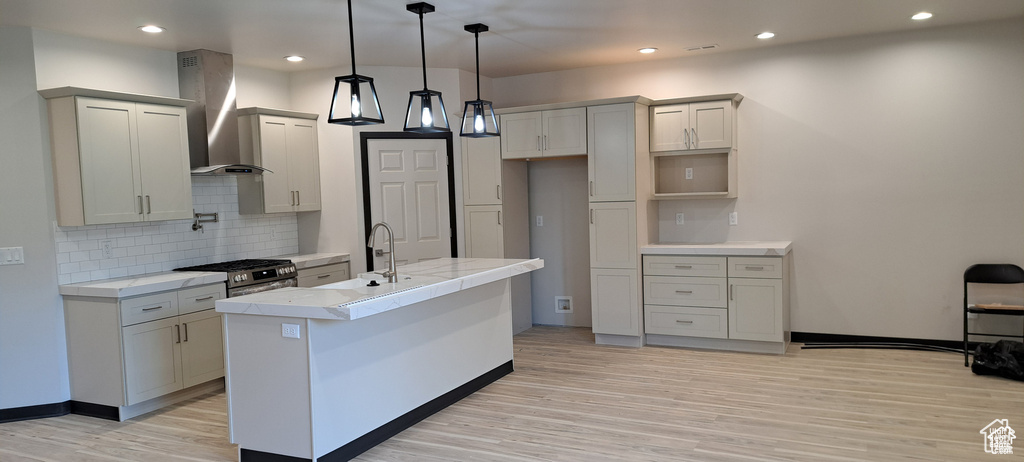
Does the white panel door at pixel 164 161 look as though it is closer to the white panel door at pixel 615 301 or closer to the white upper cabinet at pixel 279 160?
the white upper cabinet at pixel 279 160

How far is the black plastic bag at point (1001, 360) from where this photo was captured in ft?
15.4

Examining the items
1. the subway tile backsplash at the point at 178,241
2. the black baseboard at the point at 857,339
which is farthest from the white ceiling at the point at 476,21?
the black baseboard at the point at 857,339

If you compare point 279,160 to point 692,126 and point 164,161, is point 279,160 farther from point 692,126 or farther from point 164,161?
point 692,126

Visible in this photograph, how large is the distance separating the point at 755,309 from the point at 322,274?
12.2 feet

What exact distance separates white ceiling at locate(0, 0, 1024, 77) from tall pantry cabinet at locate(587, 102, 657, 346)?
2.10 ft

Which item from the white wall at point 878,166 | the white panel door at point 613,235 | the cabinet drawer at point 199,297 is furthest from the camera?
the white panel door at point 613,235

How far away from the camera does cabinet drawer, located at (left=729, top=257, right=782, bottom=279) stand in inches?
220

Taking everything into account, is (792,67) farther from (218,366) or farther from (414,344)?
(218,366)

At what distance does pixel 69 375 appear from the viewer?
4.73 metres

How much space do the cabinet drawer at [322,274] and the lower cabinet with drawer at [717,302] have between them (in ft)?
9.02

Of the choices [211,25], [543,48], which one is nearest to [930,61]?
[543,48]

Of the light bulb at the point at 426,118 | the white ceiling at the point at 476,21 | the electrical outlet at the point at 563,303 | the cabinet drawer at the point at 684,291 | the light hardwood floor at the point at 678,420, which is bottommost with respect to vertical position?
the light hardwood floor at the point at 678,420

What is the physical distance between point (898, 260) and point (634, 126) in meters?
2.45

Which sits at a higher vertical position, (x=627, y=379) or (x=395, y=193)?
(x=395, y=193)
